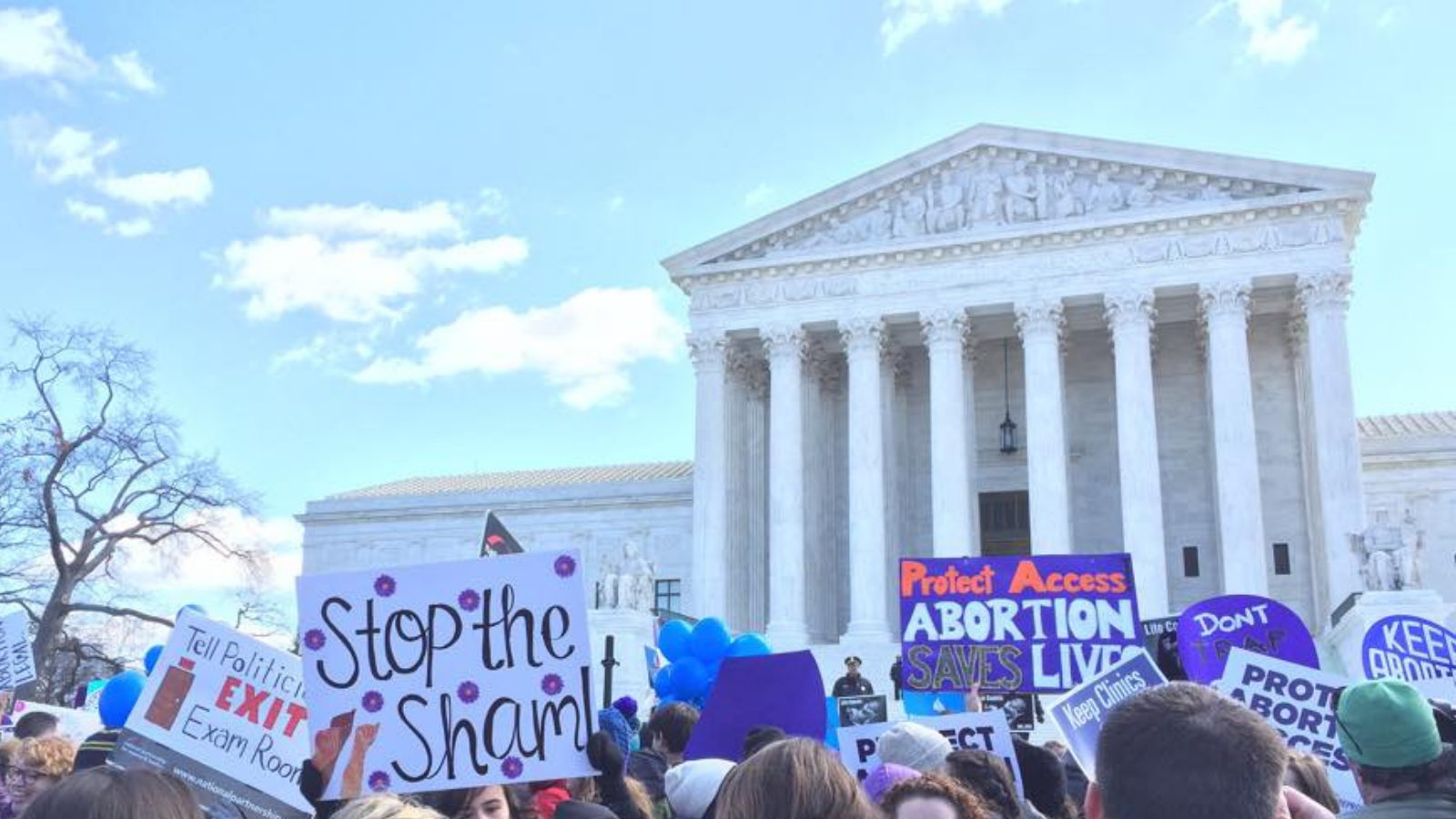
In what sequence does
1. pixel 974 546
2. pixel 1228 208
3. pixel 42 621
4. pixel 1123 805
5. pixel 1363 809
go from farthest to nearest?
1. pixel 974 546
2. pixel 1228 208
3. pixel 42 621
4. pixel 1363 809
5. pixel 1123 805

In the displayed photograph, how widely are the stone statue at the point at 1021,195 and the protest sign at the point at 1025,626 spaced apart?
27.7 metres

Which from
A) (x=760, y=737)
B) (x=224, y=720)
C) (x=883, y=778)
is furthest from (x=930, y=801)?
(x=224, y=720)

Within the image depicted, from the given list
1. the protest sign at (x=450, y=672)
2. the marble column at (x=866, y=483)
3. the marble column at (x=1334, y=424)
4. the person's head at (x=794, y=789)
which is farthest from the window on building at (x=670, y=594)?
the person's head at (x=794, y=789)

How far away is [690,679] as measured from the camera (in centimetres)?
1572

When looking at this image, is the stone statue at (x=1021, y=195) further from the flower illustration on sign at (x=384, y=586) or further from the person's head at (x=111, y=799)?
the person's head at (x=111, y=799)

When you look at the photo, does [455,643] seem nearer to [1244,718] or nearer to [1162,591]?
[1244,718]

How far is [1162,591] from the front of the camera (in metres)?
35.7

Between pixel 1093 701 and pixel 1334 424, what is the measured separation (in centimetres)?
2955

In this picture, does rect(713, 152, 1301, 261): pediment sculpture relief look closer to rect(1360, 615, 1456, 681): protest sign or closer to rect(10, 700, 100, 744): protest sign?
rect(1360, 615, 1456, 681): protest sign

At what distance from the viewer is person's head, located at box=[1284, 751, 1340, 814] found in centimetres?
611

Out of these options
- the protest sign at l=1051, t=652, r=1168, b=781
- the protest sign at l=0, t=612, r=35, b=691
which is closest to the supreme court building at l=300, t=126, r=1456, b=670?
the protest sign at l=0, t=612, r=35, b=691

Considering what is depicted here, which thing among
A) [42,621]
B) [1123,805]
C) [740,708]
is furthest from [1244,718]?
[42,621]

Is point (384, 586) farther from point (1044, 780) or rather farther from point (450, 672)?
point (1044, 780)

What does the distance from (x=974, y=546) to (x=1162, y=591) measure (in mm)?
5958
